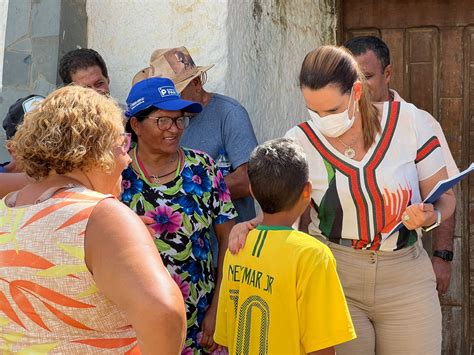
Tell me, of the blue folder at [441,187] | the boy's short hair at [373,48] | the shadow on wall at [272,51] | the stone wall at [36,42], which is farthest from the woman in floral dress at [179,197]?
the stone wall at [36,42]

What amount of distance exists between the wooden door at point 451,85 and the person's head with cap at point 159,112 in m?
2.05

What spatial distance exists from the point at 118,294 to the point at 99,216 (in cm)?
20

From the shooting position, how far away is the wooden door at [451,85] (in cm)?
500

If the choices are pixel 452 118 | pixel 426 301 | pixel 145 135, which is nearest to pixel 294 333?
pixel 426 301

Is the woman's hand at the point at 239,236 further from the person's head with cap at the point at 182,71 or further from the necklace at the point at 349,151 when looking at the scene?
the person's head with cap at the point at 182,71

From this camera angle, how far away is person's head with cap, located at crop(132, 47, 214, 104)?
391 centimetres

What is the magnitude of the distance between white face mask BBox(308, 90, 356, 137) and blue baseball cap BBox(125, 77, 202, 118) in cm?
57

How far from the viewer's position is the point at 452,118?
502 centimetres

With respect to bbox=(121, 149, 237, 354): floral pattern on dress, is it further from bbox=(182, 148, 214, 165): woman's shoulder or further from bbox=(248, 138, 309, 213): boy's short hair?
bbox=(248, 138, 309, 213): boy's short hair

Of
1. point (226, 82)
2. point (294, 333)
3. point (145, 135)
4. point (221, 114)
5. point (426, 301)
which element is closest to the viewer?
point (294, 333)

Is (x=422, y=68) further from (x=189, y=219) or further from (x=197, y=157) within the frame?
(x=189, y=219)

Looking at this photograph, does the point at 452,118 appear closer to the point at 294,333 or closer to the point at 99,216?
the point at 294,333

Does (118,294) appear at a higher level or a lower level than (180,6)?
lower

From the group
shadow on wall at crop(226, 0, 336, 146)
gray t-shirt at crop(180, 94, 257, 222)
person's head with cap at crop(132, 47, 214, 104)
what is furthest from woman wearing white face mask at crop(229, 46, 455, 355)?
shadow on wall at crop(226, 0, 336, 146)
